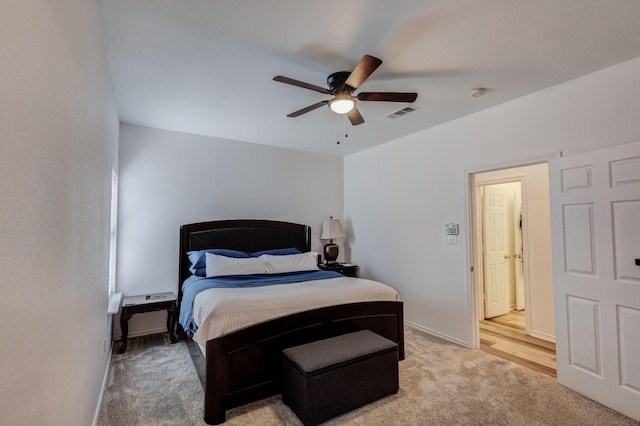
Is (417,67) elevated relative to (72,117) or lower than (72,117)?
elevated

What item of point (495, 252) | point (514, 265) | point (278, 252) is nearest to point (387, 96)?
point (278, 252)

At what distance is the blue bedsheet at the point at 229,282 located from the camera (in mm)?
2947

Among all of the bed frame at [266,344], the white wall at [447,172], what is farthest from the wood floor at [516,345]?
the bed frame at [266,344]

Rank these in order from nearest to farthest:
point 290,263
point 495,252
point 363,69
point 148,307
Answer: point 363,69 → point 148,307 → point 290,263 → point 495,252

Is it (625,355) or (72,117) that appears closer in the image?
(72,117)

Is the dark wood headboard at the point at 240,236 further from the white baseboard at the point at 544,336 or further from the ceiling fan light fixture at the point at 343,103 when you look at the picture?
the white baseboard at the point at 544,336

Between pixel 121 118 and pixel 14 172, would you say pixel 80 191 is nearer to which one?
pixel 14 172

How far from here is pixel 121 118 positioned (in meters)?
3.70

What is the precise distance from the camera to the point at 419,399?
246 centimetres

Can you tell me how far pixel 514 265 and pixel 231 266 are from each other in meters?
4.56

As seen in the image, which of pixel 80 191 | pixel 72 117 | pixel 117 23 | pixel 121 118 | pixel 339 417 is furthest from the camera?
pixel 121 118

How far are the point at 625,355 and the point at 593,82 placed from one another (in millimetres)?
2204

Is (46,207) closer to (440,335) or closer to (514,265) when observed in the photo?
(440,335)

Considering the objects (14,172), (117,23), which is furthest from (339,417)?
(117,23)
